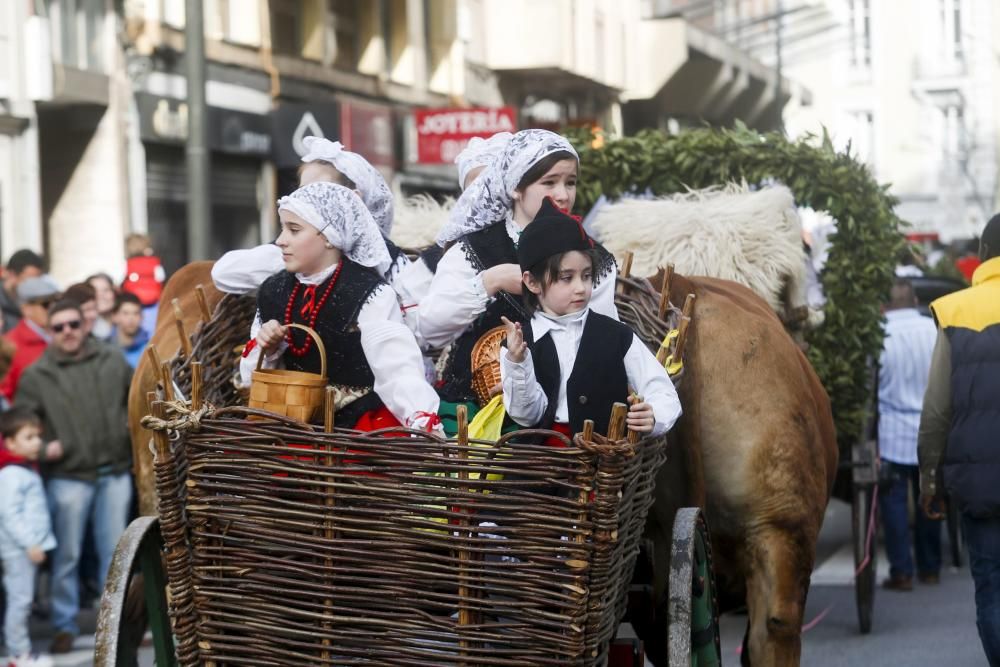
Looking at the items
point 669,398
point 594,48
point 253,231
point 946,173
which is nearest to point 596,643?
point 669,398

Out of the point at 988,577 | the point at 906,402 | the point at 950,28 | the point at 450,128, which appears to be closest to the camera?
the point at 988,577

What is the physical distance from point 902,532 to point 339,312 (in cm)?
681

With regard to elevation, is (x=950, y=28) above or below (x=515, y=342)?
above

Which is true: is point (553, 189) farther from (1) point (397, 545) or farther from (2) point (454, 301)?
(1) point (397, 545)

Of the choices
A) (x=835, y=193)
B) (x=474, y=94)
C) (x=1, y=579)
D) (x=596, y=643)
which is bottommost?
(x=1, y=579)

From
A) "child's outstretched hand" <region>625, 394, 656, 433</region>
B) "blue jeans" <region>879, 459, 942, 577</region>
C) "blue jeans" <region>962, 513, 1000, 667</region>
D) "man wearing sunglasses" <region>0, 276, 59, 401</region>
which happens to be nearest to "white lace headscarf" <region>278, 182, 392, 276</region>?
"child's outstretched hand" <region>625, 394, 656, 433</region>

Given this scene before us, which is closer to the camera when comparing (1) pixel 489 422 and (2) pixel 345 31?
(1) pixel 489 422

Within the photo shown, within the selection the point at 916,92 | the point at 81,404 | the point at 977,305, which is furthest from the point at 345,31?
the point at 916,92

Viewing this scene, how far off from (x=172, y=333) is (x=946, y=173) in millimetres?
59454

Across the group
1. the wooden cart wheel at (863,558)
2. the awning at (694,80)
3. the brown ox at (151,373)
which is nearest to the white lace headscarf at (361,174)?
the brown ox at (151,373)

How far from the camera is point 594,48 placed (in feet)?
109

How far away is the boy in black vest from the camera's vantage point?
4504mm

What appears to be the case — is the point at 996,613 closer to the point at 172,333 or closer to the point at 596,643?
the point at 596,643

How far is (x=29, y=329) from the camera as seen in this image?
10.7 m
